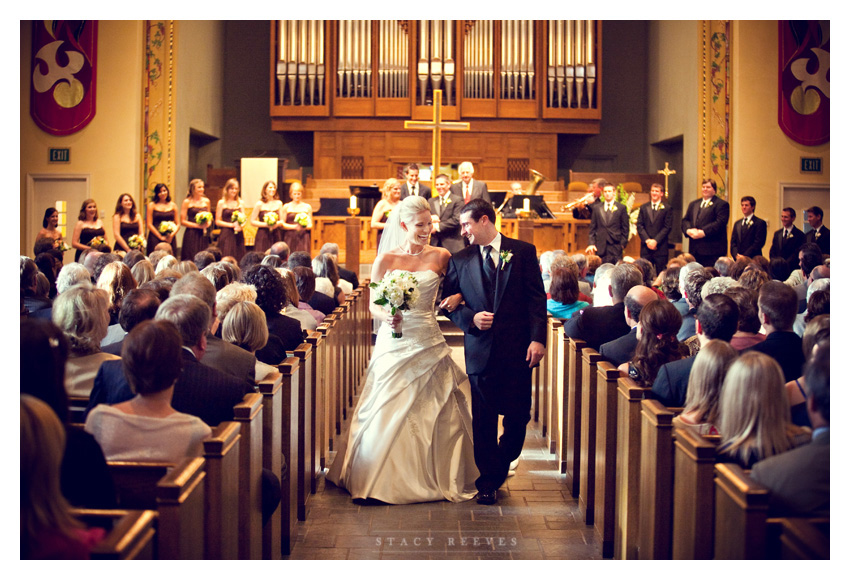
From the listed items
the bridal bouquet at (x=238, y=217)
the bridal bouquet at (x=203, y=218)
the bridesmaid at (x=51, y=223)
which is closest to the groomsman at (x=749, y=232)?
the bridal bouquet at (x=238, y=217)

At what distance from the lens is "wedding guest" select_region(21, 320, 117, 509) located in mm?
1961

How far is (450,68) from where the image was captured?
15094mm

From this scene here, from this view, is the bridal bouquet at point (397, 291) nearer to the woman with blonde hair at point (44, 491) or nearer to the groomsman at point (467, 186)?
the woman with blonde hair at point (44, 491)

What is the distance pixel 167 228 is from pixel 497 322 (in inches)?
285

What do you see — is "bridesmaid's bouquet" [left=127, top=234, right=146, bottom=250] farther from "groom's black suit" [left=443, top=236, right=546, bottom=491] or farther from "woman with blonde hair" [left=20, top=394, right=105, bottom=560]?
"woman with blonde hair" [left=20, top=394, right=105, bottom=560]

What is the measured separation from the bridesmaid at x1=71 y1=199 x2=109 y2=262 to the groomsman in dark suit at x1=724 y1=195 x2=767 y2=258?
7.23 meters

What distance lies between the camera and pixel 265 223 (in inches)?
432

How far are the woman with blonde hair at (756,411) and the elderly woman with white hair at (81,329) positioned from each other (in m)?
2.25

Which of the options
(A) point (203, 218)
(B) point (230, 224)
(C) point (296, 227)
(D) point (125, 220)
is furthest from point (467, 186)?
(D) point (125, 220)

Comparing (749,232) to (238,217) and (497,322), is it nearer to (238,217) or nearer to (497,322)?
(238,217)

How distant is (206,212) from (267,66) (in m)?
6.04

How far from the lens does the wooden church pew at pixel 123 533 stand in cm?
174

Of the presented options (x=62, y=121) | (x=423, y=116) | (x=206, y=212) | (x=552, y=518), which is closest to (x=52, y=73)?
(x=62, y=121)

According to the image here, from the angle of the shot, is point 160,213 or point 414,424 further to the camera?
point 160,213
